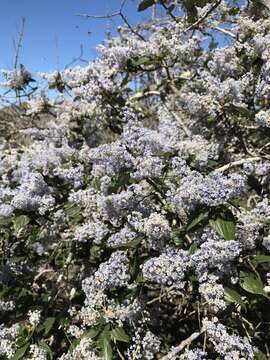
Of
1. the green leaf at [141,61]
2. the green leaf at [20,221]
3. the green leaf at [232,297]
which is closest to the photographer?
the green leaf at [232,297]

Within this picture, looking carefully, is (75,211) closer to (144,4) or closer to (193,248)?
(193,248)

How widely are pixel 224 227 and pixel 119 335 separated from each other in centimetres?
71

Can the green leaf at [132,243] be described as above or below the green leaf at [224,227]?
above

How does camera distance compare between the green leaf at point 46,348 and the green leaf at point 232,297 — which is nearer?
the green leaf at point 232,297

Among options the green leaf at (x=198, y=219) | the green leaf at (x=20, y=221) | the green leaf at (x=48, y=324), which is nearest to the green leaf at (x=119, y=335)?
the green leaf at (x=48, y=324)

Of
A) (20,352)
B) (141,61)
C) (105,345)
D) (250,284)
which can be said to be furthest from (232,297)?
(141,61)

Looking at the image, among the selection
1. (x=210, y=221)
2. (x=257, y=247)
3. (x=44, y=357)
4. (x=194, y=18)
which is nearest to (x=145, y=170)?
(x=210, y=221)

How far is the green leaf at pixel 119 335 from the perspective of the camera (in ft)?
6.72

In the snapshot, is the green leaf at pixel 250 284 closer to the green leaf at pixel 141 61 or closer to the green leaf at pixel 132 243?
the green leaf at pixel 132 243

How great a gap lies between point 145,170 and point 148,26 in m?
4.11

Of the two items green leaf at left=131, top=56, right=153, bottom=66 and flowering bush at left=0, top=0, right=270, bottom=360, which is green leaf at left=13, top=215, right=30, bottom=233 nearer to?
flowering bush at left=0, top=0, right=270, bottom=360

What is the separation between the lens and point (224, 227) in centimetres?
190

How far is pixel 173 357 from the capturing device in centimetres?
213

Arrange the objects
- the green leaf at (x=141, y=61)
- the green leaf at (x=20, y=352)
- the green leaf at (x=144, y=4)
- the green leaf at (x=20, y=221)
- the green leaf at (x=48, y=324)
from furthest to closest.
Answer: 1. the green leaf at (x=141, y=61)
2. the green leaf at (x=144, y=4)
3. the green leaf at (x=20, y=221)
4. the green leaf at (x=48, y=324)
5. the green leaf at (x=20, y=352)
